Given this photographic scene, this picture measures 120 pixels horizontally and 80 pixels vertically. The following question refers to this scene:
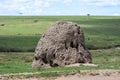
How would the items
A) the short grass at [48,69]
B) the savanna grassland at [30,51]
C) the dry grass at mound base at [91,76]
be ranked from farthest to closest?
1. the savanna grassland at [30,51]
2. the short grass at [48,69]
3. the dry grass at mound base at [91,76]

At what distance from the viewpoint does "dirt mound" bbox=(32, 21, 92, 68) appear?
31.7 m

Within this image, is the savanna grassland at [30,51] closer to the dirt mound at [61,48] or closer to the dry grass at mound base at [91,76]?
the dry grass at mound base at [91,76]

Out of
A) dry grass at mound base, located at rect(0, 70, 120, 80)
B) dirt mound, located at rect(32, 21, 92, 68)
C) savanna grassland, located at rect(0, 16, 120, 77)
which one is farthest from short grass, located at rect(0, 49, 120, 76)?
dirt mound, located at rect(32, 21, 92, 68)

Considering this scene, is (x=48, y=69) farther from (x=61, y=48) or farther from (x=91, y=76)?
(x=91, y=76)

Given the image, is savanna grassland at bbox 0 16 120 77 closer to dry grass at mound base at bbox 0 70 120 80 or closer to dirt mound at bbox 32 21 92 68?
dry grass at mound base at bbox 0 70 120 80

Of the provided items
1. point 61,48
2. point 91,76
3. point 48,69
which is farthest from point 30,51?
point 91,76

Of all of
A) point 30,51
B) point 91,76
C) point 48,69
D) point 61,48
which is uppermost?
point 61,48

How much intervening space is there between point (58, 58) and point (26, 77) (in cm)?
622

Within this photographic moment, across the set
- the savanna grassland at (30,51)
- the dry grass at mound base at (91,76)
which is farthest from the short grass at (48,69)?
the dry grass at mound base at (91,76)

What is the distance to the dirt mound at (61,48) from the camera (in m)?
31.7

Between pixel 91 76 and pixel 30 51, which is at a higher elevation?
pixel 91 76

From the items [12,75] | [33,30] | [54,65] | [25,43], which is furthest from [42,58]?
[33,30]

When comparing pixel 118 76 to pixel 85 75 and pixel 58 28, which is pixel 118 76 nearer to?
pixel 85 75

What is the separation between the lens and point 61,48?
104 feet
